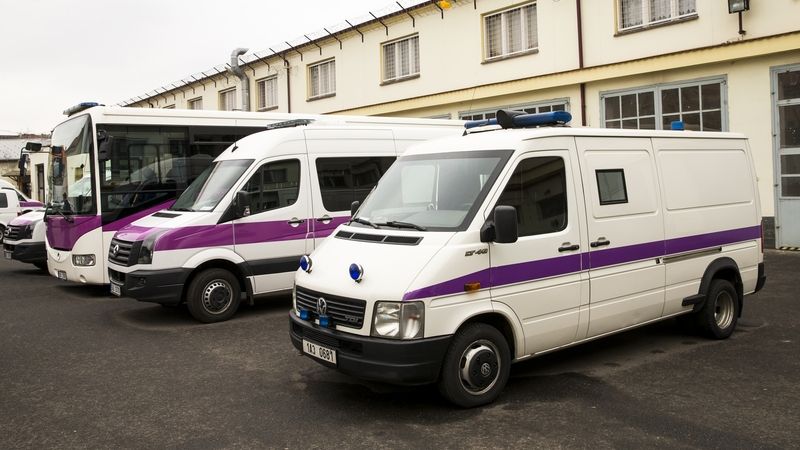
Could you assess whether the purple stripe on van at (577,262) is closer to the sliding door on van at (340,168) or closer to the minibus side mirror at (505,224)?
the minibus side mirror at (505,224)

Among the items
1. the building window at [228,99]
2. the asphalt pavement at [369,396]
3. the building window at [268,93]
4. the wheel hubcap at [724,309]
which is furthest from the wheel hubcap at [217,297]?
the building window at [228,99]

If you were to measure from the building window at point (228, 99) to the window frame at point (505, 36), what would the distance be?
1454cm

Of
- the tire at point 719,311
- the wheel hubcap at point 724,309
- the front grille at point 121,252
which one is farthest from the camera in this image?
the front grille at point 121,252

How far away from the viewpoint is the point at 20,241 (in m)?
14.3

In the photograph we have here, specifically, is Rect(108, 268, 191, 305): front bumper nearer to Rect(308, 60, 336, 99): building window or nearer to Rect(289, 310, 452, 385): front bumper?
Rect(289, 310, 452, 385): front bumper

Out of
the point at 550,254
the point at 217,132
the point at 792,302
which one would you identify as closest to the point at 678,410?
the point at 550,254

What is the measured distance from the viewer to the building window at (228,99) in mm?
30064

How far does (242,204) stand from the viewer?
29.5 ft

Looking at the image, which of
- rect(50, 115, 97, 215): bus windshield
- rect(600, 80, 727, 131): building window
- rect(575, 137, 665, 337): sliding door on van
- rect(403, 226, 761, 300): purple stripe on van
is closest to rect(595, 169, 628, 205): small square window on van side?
rect(575, 137, 665, 337): sliding door on van

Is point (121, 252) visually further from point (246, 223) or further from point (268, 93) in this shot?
point (268, 93)

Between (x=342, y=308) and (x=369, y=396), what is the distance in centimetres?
91

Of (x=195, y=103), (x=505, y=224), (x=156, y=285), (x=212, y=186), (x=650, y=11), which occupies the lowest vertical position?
(x=156, y=285)

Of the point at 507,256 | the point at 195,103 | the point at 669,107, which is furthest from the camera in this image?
the point at 195,103

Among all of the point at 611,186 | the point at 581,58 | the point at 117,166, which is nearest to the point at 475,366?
the point at 611,186
